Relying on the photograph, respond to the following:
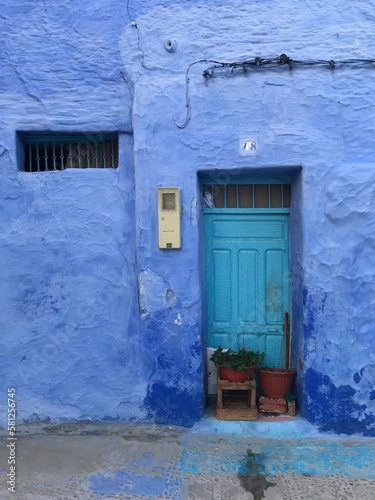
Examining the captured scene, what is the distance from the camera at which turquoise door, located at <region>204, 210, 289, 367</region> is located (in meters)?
4.72

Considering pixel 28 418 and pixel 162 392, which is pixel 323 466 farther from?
pixel 28 418

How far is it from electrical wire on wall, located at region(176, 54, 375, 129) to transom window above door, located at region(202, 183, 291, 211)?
0.73 meters

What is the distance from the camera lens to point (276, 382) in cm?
454

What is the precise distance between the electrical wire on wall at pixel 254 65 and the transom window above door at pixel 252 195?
0.73 metres

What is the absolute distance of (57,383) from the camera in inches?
180

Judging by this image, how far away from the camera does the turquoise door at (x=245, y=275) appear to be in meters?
4.72

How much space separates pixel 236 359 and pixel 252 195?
1.55 meters

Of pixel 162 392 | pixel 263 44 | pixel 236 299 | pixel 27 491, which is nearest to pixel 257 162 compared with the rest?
pixel 263 44

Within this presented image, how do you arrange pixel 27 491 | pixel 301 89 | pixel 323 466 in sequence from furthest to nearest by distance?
pixel 301 89
pixel 323 466
pixel 27 491

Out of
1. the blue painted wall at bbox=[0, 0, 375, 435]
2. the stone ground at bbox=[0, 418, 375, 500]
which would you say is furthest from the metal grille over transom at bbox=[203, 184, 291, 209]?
the stone ground at bbox=[0, 418, 375, 500]

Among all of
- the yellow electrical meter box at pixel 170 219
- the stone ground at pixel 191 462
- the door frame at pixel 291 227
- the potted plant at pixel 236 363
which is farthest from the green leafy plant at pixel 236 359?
the yellow electrical meter box at pixel 170 219

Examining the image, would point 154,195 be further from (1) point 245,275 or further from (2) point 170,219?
(1) point 245,275

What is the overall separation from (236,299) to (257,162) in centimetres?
132

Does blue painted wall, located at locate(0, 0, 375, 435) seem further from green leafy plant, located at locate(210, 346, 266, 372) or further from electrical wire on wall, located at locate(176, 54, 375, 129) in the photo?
green leafy plant, located at locate(210, 346, 266, 372)
